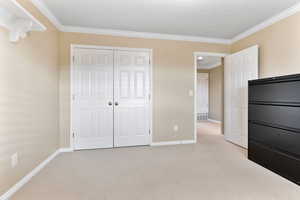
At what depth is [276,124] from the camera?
230 cm

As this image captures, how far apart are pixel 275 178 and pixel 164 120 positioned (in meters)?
2.08

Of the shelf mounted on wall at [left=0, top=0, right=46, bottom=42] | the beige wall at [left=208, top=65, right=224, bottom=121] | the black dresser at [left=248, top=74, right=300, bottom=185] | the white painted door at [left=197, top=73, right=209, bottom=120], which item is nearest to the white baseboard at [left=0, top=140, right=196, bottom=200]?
the shelf mounted on wall at [left=0, top=0, right=46, bottom=42]

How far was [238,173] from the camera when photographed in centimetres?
233

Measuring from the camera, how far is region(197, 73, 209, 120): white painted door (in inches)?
302

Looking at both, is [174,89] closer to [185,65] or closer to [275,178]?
[185,65]

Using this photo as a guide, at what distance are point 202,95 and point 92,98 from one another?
5607mm

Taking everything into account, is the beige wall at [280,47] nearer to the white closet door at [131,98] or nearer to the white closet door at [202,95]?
the white closet door at [131,98]

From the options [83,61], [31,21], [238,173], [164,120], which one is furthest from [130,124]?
[31,21]

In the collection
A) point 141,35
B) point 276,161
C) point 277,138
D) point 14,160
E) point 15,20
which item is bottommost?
point 276,161

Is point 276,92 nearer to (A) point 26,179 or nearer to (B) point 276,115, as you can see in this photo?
(B) point 276,115

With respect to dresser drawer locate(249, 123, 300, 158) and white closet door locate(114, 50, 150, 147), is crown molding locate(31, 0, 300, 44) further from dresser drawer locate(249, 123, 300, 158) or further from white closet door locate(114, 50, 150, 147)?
dresser drawer locate(249, 123, 300, 158)

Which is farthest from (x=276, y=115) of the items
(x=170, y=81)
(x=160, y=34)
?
(x=160, y=34)

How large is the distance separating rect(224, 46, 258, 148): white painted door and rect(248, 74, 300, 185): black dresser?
2.16 ft

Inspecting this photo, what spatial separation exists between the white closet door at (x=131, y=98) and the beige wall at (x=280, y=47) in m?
2.20
